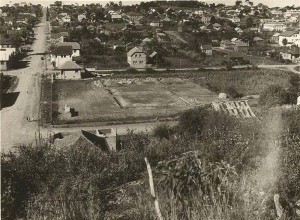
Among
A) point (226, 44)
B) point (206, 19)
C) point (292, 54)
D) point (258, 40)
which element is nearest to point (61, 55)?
point (226, 44)

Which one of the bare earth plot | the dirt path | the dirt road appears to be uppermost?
the dirt path

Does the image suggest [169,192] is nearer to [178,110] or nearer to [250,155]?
[250,155]

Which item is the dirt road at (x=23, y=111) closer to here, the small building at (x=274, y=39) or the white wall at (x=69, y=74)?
the white wall at (x=69, y=74)

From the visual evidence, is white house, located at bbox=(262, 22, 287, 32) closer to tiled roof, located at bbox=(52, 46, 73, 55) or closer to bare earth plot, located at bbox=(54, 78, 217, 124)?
bare earth plot, located at bbox=(54, 78, 217, 124)

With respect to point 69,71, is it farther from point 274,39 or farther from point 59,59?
point 274,39

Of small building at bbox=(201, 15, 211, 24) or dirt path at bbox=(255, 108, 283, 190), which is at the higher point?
dirt path at bbox=(255, 108, 283, 190)

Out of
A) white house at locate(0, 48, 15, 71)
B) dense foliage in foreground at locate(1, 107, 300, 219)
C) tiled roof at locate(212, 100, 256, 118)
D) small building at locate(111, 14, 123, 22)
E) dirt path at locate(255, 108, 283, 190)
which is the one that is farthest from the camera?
small building at locate(111, 14, 123, 22)

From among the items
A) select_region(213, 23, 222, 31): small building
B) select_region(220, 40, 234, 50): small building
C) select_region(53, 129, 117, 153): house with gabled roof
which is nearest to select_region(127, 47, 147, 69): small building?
select_region(220, 40, 234, 50): small building
